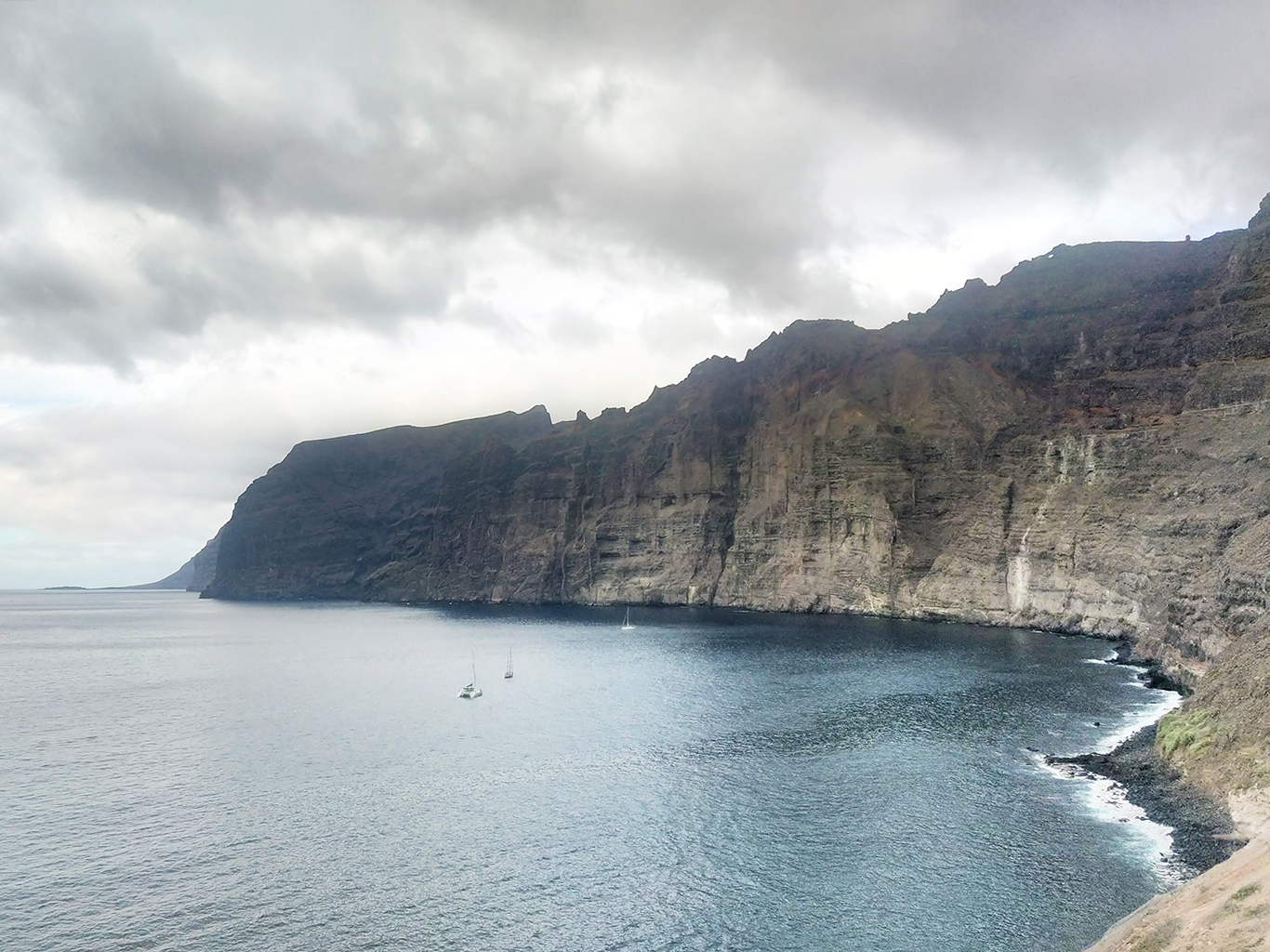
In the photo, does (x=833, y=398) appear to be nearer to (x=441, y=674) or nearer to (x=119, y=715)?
(x=441, y=674)

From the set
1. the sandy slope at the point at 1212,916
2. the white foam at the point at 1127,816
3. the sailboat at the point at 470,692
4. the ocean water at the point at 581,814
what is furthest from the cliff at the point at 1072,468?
the sailboat at the point at 470,692

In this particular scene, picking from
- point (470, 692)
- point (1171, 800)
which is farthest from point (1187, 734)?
point (470, 692)

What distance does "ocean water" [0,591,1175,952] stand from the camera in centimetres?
3659

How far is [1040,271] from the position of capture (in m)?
189

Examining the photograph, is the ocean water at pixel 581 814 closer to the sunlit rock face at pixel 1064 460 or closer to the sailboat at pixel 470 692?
the sailboat at pixel 470 692

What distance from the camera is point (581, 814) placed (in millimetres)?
51219

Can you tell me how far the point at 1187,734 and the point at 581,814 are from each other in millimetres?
36987

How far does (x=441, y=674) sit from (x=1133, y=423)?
385 ft

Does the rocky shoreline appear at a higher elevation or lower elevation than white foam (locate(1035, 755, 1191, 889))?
higher

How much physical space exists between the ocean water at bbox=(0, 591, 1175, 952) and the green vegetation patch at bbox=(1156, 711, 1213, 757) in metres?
6.03

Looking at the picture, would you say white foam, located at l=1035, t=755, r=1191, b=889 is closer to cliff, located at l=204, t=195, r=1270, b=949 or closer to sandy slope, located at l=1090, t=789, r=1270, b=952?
cliff, located at l=204, t=195, r=1270, b=949

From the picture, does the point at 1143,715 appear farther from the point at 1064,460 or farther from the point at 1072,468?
the point at 1064,460

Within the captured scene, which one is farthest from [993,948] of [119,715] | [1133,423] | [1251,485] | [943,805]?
[1133,423]

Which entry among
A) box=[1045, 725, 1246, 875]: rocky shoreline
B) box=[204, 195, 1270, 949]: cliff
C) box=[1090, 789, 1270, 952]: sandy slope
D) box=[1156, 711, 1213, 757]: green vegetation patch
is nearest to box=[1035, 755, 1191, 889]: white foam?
box=[1045, 725, 1246, 875]: rocky shoreline
